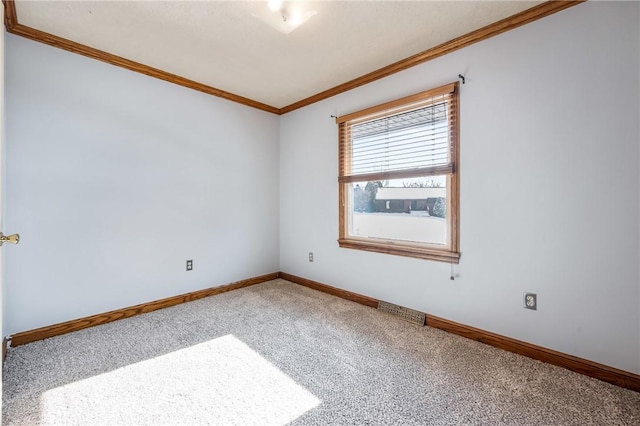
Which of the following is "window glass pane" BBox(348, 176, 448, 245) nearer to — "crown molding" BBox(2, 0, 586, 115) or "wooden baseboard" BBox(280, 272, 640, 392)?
"wooden baseboard" BBox(280, 272, 640, 392)

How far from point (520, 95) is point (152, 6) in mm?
2587

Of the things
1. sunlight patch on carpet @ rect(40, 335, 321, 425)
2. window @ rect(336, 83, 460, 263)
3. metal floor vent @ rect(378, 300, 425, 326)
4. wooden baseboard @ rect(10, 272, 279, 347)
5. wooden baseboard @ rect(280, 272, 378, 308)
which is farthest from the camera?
wooden baseboard @ rect(280, 272, 378, 308)

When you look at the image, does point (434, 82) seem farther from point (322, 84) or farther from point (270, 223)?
point (270, 223)

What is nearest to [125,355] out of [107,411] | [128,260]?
[107,411]

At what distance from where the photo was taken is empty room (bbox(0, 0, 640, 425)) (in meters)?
1.70

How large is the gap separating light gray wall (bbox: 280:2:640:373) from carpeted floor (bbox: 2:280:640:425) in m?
0.30

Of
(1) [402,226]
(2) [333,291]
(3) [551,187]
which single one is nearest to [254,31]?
(1) [402,226]

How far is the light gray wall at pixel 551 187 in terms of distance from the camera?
1.74 meters

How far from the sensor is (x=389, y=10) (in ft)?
6.59

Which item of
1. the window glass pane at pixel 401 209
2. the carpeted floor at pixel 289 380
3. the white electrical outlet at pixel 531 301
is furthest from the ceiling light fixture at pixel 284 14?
the white electrical outlet at pixel 531 301

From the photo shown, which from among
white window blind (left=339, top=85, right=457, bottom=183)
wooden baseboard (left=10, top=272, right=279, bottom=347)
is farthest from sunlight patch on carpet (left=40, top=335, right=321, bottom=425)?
white window blind (left=339, top=85, right=457, bottom=183)

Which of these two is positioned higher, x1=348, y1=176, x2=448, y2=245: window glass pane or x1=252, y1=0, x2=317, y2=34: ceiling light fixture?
x1=252, y1=0, x2=317, y2=34: ceiling light fixture

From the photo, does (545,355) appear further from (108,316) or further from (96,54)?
(96,54)

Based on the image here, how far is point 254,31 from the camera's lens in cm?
222
